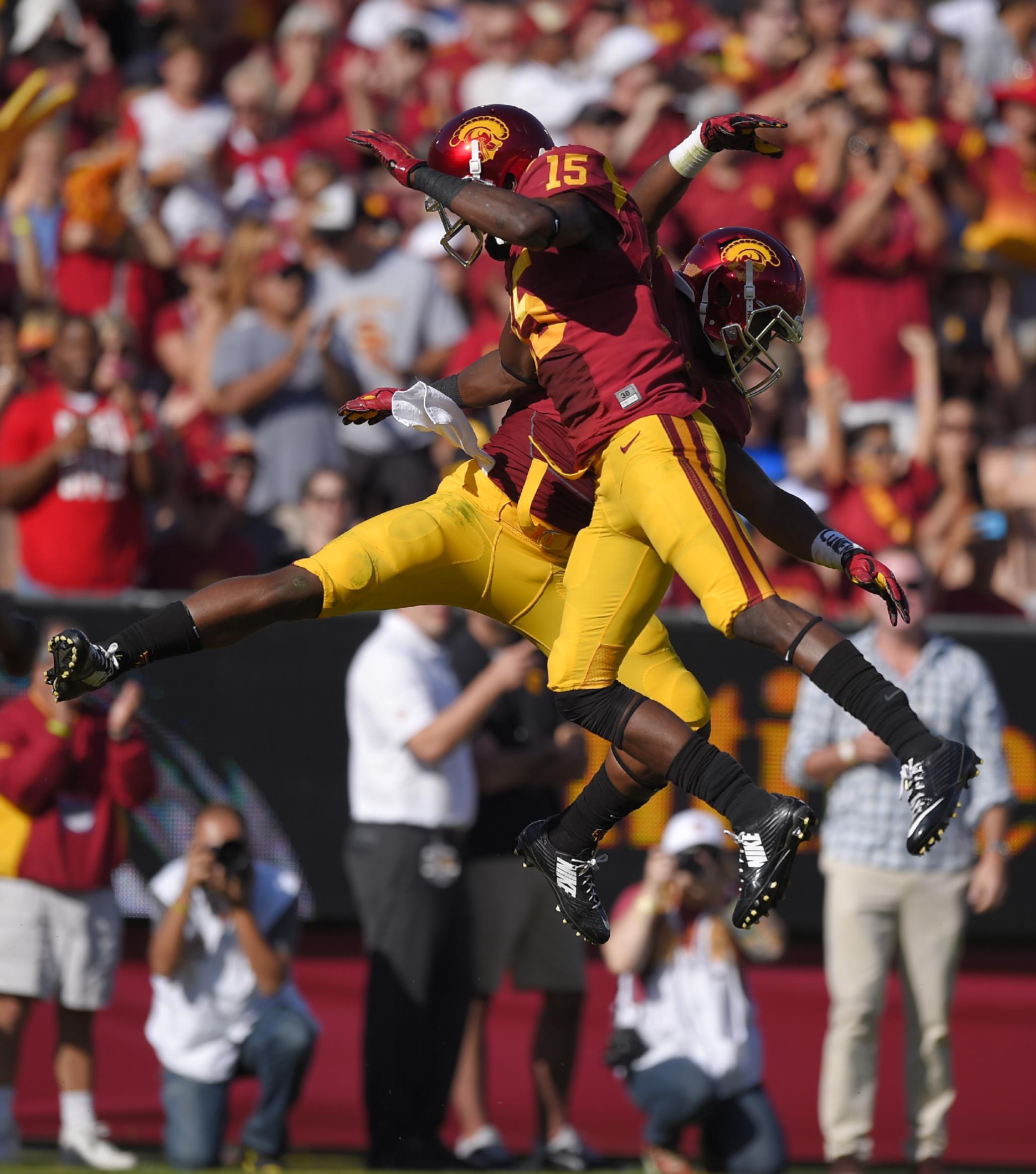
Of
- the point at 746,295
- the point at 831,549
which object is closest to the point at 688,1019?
the point at 831,549

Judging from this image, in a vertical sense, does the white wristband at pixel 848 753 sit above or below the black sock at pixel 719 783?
above

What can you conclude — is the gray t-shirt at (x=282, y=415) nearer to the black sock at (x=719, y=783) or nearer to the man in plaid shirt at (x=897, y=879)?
the man in plaid shirt at (x=897, y=879)

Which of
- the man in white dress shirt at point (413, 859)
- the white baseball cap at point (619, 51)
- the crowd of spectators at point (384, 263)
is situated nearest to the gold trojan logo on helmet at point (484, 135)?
the man in white dress shirt at point (413, 859)

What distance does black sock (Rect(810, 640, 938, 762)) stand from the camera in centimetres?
472

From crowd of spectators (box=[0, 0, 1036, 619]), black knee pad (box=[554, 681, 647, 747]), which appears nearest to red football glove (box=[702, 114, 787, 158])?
black knee pad (box=[554, 681, 647, 747])

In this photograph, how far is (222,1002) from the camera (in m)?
7.34

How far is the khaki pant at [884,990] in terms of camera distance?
730 cm

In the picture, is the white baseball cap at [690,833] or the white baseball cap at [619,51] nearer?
the white baseball cap at [690,833]

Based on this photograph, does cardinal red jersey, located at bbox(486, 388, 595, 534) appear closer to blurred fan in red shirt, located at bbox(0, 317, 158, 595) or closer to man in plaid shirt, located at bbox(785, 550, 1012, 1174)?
man in plaid shirt, located at bbox(785, 550, 1012, 1174)

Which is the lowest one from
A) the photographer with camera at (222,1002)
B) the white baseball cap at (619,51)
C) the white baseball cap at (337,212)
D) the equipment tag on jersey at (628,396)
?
the photographer with camera at (222,1002)

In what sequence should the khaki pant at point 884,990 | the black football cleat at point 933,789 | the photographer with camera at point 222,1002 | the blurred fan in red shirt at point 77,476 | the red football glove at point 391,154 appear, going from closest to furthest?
the black football cleat at point 933,789 → the red football glove at point 391,154 → the photographer with camera at point 222,1002 → the khaki pant at point 884,990 → the blurred fan in red shirt at point 77,476

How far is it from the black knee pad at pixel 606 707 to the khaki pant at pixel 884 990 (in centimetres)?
265

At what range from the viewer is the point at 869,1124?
7.29 meters

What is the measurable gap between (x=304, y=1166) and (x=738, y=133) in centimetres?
442
